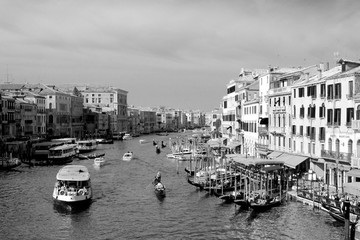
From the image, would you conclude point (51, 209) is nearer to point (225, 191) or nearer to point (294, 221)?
point (225, 191)

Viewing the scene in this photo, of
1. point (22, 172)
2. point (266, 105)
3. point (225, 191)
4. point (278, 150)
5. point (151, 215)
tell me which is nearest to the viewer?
point (151, 215)

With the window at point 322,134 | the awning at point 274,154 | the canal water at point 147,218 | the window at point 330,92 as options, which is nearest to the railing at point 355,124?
the window at point 330,92

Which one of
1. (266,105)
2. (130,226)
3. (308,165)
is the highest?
(266,105)

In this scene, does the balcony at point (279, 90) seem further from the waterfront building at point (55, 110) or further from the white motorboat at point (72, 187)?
the waterfront building at point (55, 110)

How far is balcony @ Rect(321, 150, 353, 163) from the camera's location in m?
23.9

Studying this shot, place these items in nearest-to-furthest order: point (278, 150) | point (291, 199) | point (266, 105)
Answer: point (291, 199) < point (278, 150) < point (266, 105)

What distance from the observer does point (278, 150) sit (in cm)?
3325

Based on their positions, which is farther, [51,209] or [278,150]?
[278,150]

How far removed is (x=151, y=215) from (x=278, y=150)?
43.4ft

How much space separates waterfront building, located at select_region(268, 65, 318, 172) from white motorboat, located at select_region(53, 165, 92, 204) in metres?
12.3

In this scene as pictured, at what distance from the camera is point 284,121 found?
1277 inches

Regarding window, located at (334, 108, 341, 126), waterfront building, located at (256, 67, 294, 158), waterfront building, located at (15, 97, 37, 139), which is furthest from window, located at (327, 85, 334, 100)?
waterfront building, located at (15, 97, 37, 139)

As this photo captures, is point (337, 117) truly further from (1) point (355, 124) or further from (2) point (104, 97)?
(2) point (104, 97)

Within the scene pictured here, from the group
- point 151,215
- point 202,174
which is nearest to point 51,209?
point 151,215
